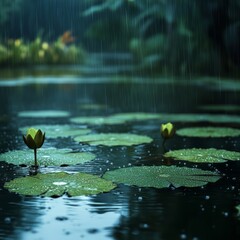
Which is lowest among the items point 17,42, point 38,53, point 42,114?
point 42,114

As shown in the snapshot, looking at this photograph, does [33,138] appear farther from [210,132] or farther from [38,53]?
[38,53]

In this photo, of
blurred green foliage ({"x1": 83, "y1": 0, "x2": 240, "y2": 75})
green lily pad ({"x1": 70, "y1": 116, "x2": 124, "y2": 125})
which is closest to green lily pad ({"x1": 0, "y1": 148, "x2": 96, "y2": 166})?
green lily pad ({"x1": 70, "y1": 116, "x2": 124, "y2": 125})

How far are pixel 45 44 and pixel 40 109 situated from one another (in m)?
6.52

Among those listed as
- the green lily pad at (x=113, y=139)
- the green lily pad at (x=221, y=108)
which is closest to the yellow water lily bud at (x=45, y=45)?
the green lily pad at (x=221, y=108)

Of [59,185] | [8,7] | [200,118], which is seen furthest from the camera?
[8,7]

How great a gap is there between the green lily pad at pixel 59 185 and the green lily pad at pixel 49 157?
284mm

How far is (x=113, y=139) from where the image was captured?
3084 millimetres

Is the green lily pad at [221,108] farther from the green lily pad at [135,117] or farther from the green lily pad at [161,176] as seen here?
the green lily pad at [161,176]

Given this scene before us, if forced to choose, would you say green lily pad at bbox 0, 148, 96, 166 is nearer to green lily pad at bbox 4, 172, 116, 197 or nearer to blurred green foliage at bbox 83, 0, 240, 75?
green lily pad at bbox 4, 172, 116, 197

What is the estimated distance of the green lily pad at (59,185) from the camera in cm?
187

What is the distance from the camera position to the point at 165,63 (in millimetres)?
10227

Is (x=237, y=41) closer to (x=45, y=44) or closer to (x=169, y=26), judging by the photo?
(x=169, y=26)

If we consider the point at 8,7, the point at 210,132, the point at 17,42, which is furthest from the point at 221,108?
the point at 8,7

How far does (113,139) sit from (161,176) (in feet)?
3.28
